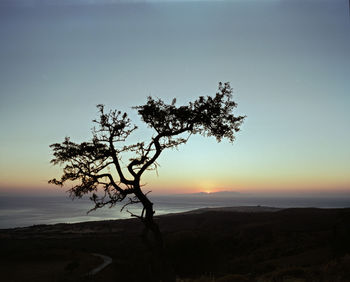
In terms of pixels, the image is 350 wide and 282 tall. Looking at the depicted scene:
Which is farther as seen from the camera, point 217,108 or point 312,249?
point 312,249

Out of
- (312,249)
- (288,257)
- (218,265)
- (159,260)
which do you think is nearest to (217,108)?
(159,260)

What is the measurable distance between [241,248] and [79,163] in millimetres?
30820

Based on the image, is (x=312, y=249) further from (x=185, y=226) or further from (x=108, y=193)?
(x=185, y=226)

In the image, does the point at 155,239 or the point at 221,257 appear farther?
the point at 221,257

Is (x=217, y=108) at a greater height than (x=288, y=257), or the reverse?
(x=217, y=108)

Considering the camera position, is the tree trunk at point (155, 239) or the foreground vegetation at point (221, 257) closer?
the tree trunk at point (155, 239)

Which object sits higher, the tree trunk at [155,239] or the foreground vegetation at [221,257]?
the tree trunk at [155,239]

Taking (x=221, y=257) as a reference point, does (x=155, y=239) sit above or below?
above

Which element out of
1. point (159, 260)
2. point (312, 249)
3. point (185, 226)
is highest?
point (159, 260)

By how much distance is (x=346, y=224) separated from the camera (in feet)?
86.1

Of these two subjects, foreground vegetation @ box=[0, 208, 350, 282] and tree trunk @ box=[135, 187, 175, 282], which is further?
foreground vegetation @ box=[0, 208, 350, 282]

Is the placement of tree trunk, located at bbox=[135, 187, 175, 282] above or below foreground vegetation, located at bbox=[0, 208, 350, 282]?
above

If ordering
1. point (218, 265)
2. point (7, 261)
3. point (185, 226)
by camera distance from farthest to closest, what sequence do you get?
1. point (185, 226)
2. point (7, 261)
3. point (218, 265)

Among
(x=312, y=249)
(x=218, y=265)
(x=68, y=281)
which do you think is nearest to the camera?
(x=68, y=281)
